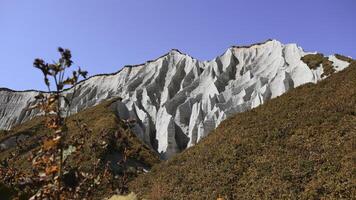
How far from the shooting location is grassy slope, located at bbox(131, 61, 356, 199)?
74.2 feet

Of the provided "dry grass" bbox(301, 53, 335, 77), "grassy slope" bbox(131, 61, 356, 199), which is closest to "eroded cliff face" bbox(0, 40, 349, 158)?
"dry grass" bbox(301, 53, 335, 77)

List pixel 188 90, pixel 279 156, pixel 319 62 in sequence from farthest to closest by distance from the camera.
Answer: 1. pixel 188 90
2. pixel 319 62
3. pixel 279 156

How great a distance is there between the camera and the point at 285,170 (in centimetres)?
2431

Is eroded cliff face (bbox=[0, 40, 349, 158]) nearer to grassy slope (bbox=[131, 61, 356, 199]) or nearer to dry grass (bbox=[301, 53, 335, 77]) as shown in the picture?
dry grass (bbox=[301, 53, 335, 77])

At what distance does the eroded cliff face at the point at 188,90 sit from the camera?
2301 inches

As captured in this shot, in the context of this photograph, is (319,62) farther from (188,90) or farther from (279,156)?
(279,156)

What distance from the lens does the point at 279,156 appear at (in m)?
26.4

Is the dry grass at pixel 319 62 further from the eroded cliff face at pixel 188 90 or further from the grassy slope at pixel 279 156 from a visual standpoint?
the grassy slope at pixel 279 156

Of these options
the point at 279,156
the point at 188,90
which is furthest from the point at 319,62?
the point at 279,156

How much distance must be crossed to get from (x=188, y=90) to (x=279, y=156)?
148ft

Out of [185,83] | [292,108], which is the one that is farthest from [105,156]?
[185,83]

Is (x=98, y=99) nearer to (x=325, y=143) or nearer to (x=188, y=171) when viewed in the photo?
(x=188, y=171)

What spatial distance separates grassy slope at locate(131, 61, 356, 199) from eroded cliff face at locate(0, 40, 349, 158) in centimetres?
2179

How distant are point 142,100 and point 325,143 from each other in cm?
4684
